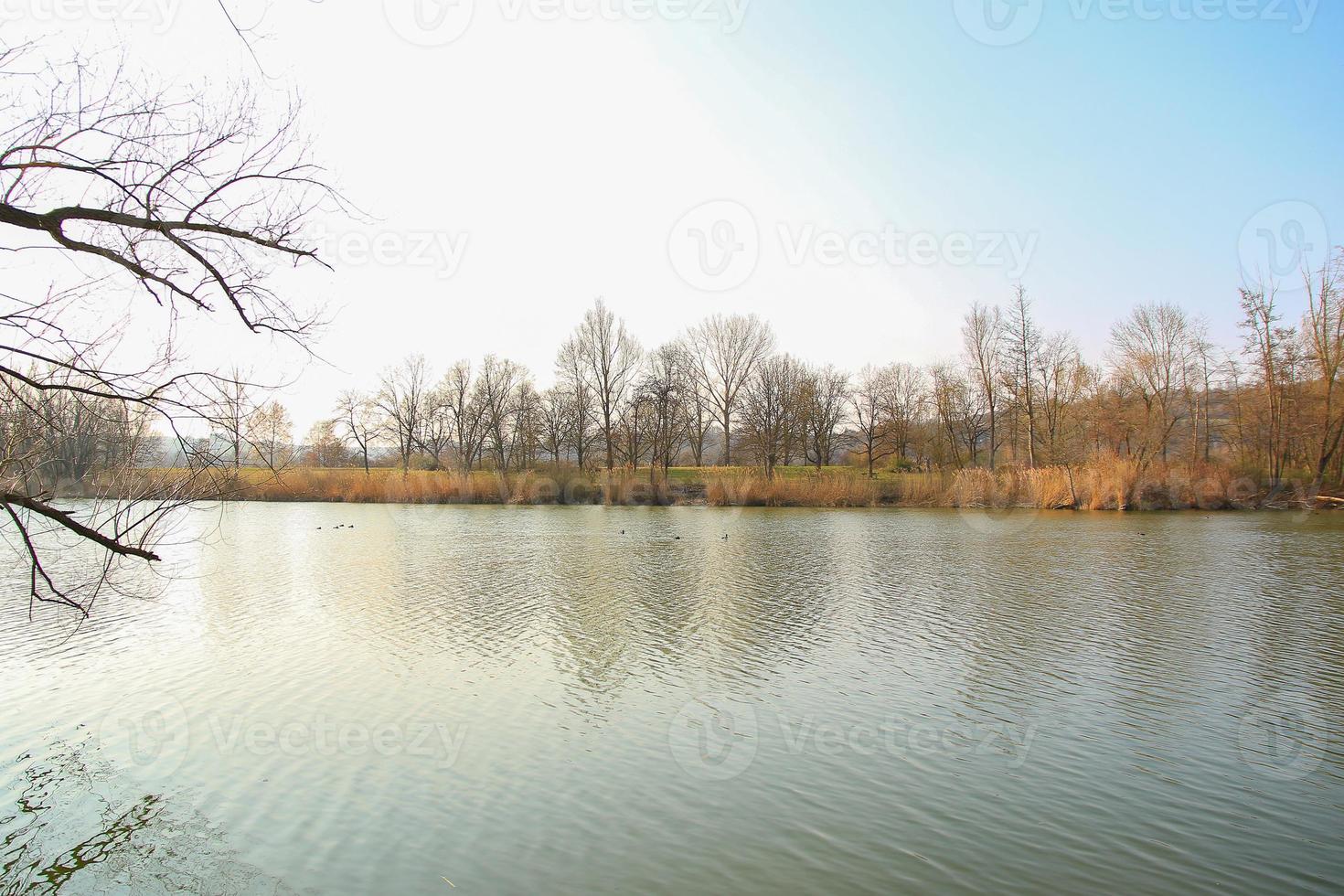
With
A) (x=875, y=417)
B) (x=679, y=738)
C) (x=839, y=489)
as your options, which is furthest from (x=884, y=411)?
(x=679, y=738)

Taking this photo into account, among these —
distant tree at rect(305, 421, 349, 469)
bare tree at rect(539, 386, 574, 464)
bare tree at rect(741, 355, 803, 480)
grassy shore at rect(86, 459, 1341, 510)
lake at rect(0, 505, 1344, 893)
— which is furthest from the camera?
distant tree at rect(305, 421, 349, 469)

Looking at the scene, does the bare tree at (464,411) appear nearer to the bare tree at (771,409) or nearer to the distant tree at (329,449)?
the distant tree at (329,449)

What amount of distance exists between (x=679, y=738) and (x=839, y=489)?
110 feet

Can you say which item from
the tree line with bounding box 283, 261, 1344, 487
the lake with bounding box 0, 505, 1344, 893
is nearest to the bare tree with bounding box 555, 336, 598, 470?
the tree line with bounding box 283, 261, 1344, 487

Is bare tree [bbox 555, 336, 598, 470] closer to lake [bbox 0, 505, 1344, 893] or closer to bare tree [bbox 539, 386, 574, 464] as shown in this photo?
bare tree [bbox 539, 386, 574, 464]

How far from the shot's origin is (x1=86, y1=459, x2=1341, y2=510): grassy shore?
116 feet

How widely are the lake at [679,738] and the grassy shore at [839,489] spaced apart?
20.2m

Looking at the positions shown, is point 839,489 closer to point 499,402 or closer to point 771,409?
point 771,409

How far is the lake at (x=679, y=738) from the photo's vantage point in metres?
5.12

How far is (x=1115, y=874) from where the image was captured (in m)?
4.89

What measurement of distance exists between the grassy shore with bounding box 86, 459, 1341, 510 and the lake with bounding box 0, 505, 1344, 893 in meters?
20.2

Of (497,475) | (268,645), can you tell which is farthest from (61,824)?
(497,475)

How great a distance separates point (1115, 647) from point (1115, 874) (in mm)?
6534

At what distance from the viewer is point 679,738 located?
7.39 m
